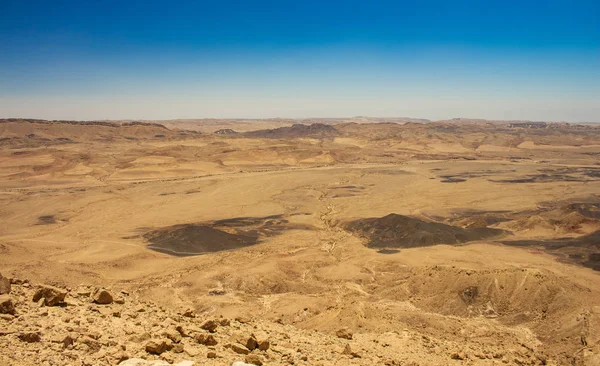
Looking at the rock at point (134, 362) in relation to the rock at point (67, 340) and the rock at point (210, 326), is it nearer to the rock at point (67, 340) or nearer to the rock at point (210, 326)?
the rock at point (67, 340)

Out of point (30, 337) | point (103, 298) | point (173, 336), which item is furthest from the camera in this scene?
point (103, 298)

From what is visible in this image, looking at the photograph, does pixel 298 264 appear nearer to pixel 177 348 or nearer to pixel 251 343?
pixel 251 343

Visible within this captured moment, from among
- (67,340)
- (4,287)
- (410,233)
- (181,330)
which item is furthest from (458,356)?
(410,233)

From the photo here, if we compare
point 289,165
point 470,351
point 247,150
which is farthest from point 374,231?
point 247,150

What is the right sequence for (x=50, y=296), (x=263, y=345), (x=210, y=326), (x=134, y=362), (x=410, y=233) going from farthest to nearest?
(x=410, y=233)
(x=210, y=326)
(x=50, y=296)
(x=263, y=345)
(x=134, y=362)

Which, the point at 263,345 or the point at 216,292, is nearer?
the point at 263,345

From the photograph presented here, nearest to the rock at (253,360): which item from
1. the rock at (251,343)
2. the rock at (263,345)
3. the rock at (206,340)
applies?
the rock at (251,343)

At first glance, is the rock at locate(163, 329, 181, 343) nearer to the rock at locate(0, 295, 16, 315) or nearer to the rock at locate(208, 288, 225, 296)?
the rock at locate(0, 295, 16, 315)
